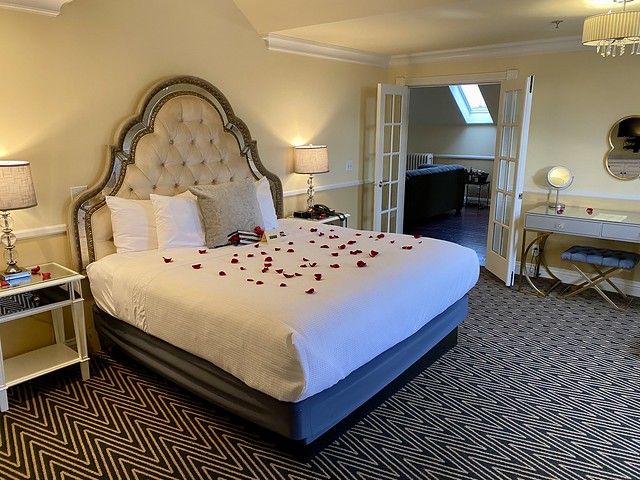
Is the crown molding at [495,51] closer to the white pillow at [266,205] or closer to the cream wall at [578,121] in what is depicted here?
the cream wall at [578,121]

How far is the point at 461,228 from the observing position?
25.1ft

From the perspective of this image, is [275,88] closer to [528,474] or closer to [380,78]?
[380,78]

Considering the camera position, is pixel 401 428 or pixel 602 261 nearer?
pixel 401 428

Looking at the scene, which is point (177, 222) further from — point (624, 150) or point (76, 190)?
point (624, 150)

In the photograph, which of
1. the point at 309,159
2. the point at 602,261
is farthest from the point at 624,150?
the point at 309,159

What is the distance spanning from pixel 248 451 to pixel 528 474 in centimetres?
131

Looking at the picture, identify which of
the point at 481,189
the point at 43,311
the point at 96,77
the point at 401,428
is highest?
the point at 96,77

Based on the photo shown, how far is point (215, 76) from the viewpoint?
393 cm

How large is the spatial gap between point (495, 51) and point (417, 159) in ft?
18.1

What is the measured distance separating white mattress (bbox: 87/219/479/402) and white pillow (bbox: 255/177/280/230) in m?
0.46

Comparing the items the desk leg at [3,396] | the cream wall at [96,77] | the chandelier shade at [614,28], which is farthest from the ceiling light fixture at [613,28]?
the desk leg at [3,396]

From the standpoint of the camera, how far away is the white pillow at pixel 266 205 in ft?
13.0

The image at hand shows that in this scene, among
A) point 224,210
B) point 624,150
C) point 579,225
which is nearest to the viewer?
point 224,210

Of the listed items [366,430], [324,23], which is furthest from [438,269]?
[324,23]
